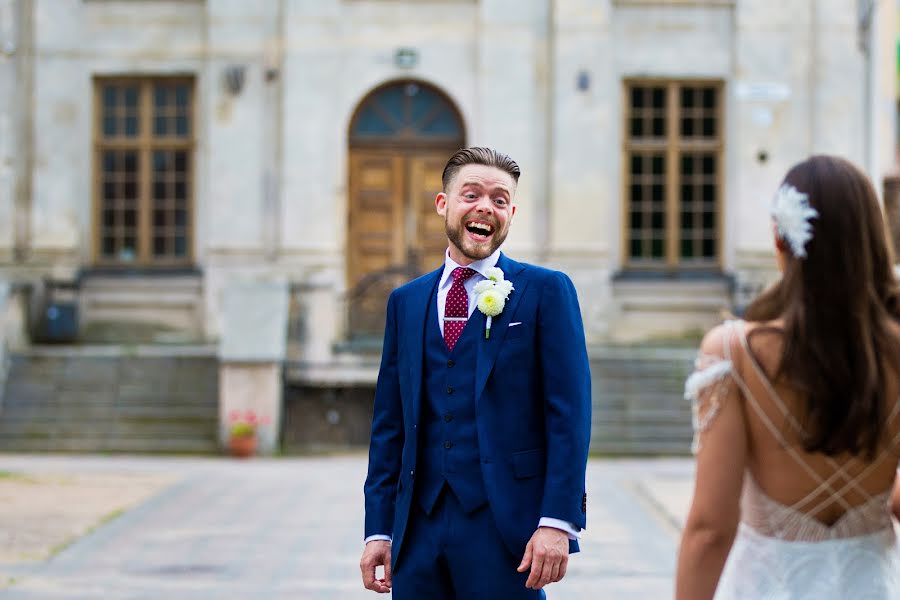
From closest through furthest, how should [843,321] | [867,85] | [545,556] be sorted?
[843,321]
[545,556]
[867,85]

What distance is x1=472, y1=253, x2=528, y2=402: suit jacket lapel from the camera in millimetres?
4328

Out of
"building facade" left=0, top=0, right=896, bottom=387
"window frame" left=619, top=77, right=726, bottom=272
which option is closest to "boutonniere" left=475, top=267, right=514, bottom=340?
"building facade" left=0, top=0, right=896, bottom=387

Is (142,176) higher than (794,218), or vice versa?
(142,176)

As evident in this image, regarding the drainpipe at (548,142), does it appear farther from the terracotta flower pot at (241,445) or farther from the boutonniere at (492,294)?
the boutonniere at (492,294)

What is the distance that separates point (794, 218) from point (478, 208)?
1362mm

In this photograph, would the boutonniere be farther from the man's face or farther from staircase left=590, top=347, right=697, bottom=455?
staircase left=590, top=347, right=697, bottom=455

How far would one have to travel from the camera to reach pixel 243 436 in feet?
56.6

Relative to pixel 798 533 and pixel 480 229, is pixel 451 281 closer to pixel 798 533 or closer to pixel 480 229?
pixel 480 229

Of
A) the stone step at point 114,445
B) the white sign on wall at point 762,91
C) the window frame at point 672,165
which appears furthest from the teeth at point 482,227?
A: the white sign on wall at point 762,91

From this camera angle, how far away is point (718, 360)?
3248mm

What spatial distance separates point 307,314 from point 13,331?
4.11 metres

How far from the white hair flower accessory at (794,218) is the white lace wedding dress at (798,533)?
21cm

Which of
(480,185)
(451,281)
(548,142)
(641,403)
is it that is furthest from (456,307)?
(548,142)

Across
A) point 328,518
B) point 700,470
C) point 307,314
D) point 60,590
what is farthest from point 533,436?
point 307,314
